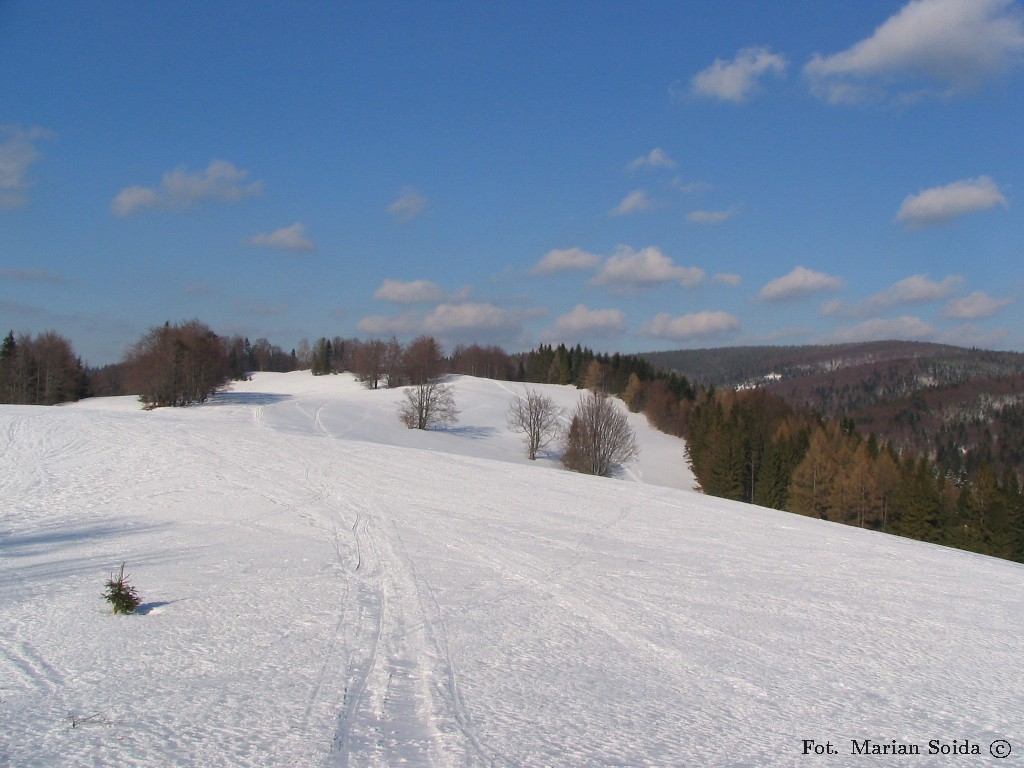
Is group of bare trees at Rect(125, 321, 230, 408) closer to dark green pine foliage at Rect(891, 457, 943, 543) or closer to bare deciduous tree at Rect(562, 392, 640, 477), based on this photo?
bare deciduous tree at Rect(562, 392, 640, 477)

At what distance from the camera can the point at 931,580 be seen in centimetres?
1441

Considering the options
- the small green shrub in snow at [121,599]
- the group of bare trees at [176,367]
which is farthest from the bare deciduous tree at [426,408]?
the small green shrub in snow at [121,599]

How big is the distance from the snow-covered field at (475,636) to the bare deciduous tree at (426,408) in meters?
50.7

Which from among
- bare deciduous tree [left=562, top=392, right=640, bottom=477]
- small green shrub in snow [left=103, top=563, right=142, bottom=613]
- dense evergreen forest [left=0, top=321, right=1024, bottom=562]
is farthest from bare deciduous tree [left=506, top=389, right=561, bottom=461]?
small green shrub in snow [left=103, top=563, right=142, bottom=613]

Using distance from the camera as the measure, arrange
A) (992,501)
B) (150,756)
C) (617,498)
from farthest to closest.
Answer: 1. (992,501)
2. (617,498)
3. (150,756)

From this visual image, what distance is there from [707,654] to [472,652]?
2951 mm

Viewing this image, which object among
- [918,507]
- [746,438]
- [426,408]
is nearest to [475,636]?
[918,507]

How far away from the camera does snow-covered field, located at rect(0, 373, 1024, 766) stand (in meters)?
5.55

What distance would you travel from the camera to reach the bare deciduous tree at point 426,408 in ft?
237

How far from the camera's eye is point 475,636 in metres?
8.50

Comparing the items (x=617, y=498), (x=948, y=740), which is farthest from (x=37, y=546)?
(x=617, y=498)

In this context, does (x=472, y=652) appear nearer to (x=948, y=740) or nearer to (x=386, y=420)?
(x=948, y=740)

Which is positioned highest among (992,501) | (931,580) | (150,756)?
(150,756)

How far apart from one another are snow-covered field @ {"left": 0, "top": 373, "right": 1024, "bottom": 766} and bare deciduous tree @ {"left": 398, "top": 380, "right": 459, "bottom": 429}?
5069cm
